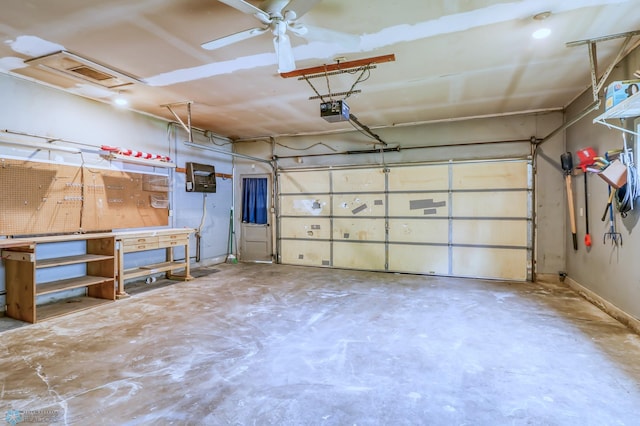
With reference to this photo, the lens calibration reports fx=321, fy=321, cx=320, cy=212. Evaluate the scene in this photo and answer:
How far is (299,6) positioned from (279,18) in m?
0.24

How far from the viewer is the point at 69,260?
3.93 meters

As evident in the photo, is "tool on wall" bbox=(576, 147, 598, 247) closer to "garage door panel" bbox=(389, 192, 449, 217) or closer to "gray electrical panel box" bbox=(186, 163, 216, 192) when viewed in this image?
"garage door panel" bbox=(389, 192, 449, 217)

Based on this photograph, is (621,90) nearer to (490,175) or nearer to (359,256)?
(490,175)

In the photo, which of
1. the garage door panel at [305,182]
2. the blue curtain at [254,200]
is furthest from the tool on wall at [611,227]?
the blue curtain at [254,200]

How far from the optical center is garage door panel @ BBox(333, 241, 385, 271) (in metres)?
6.32

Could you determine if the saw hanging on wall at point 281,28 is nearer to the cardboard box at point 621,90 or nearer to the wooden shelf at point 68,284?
the cardboard box at point 621,90

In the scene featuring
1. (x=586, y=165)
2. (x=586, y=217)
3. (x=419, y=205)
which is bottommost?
(x=586, y=217)

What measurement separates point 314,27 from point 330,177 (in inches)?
160

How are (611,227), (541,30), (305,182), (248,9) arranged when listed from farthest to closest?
(305,182) → (611,227) → (541,30) → (248,9)

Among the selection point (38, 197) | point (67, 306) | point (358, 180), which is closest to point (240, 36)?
point (38, 197)

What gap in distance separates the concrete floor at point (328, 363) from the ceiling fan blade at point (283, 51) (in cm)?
245

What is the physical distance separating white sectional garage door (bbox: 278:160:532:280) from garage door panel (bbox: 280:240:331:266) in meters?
0.02

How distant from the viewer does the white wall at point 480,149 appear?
5.24 m

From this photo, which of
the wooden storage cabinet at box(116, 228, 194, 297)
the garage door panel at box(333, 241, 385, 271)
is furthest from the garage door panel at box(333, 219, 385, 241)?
the wooden storage cabinet at box(116, 228, 194, 297)
